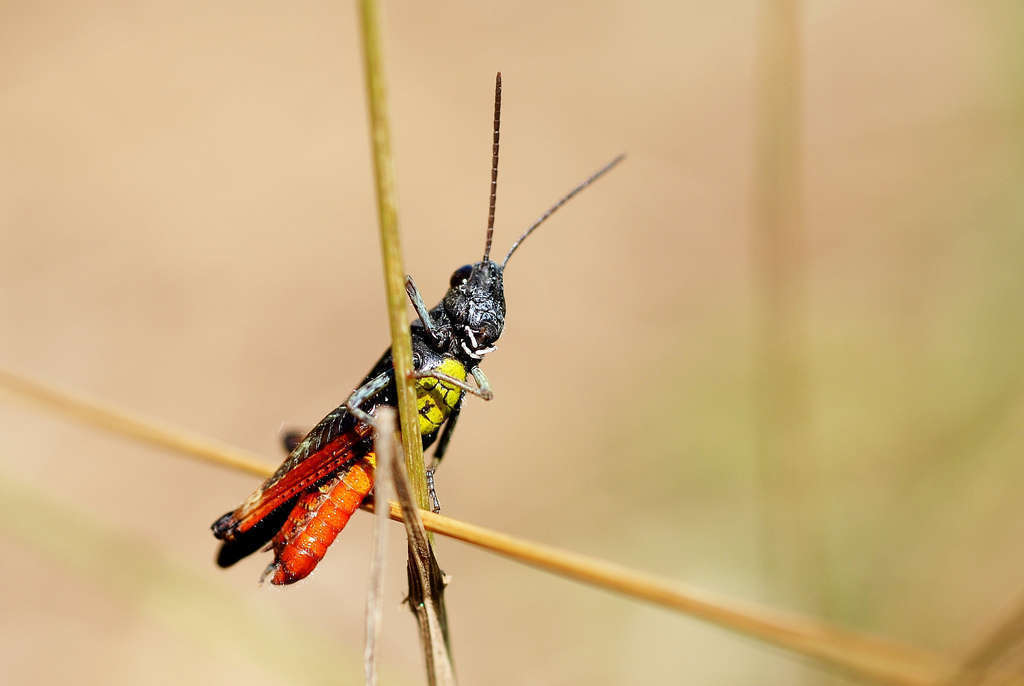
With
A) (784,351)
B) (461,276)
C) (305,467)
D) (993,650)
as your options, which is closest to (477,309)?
(461,276)

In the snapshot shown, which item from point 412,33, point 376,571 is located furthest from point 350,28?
point 376,571

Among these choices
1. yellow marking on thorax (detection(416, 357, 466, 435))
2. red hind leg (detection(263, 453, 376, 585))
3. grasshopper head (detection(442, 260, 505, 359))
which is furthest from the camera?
grasshopper head (detection(442, 260, 505, 359))

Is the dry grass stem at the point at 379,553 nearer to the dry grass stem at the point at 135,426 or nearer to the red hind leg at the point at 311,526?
the dry grass stem at the point at 135,426

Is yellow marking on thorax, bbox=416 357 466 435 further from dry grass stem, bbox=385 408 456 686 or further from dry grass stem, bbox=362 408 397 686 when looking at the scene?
dry grass stem, bbox=362 408 397 686

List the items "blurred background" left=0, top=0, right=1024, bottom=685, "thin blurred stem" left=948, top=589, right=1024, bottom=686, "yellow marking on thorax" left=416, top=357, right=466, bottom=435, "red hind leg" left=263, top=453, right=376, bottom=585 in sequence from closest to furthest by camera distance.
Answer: "thin blurred stem" left=948, top=589, right=1024, bottom=686
"red hind leg" left=263, top=453, right=376, bottom=585
"yellow marking on thorax" left=416, top=357, right=466, bottom=435
"blurred background" left=0, top=0, right=1024, bottom=685

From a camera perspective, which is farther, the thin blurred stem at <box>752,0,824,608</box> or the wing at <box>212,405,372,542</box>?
the thin blurred stem at <box>752,0,824,608</box>

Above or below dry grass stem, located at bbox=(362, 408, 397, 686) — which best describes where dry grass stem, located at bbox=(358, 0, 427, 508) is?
above

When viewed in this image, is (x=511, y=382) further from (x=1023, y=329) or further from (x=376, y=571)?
(x=376, y=571)

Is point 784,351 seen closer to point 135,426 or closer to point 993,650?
point 993,650

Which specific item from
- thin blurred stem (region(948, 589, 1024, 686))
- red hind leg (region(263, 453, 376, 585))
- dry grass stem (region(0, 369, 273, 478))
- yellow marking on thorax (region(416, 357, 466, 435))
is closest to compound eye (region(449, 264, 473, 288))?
yellow marking on thorax (region(416, 357, 466, 435))
